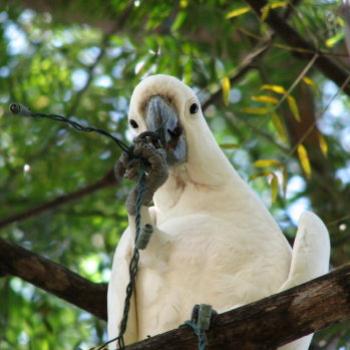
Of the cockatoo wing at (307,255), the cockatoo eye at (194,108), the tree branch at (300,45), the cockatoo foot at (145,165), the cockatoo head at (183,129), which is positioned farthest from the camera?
the tree branch at (300,45)

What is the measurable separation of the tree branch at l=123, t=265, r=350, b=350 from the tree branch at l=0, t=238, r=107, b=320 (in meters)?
1.16

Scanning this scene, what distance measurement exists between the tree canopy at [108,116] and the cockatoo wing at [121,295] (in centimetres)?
137

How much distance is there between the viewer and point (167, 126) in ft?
11.6

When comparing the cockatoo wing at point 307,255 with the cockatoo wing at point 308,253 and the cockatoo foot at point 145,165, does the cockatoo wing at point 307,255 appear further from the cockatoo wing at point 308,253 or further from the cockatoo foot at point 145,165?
the cockatoo foot at point 145,165

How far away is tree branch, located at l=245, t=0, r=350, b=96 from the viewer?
4359mm

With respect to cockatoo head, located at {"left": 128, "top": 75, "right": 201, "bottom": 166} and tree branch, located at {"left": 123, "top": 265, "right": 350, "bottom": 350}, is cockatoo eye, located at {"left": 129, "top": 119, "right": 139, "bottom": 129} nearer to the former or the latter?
cockatoo head, located at {"left": 128, "top": 75, "right": 201, "bottom": 166}

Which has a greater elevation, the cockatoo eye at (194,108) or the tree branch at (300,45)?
the tree branch at (300,45)

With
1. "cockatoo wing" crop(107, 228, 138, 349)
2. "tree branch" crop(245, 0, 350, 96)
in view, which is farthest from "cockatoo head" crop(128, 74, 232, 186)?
"tree branch" crop(245, 0, 350, 96)

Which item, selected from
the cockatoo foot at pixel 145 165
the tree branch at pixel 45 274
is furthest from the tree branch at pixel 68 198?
the cockatoo foot at pixel 145 165

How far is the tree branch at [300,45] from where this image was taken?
14.3ft

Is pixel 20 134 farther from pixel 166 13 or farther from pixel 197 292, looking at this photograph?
pixel 197 292

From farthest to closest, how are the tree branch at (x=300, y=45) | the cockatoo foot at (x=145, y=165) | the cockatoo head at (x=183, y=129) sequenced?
the tree branch at (x=300, y=45)
the cockatoo head at (x=183, y=129)
the cockatoo foot at (x=145, y=165)

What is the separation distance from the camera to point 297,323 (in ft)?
8.81

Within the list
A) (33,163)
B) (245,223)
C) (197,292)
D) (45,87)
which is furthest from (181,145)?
(45,87)
